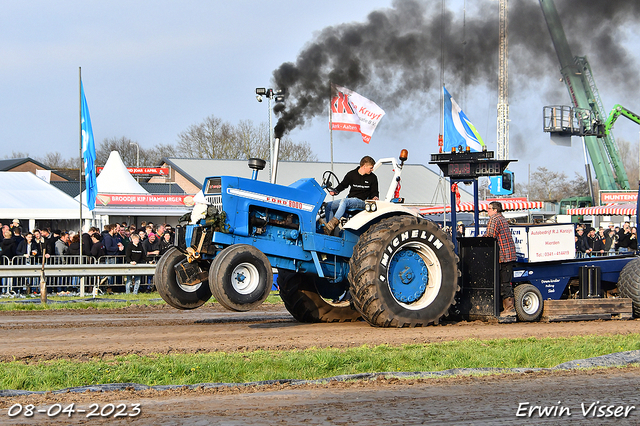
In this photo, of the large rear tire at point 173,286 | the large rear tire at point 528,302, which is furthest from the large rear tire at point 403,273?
the large rear tire at point 173,286

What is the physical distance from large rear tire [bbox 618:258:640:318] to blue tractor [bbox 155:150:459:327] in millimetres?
3244

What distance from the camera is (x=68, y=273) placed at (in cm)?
1631

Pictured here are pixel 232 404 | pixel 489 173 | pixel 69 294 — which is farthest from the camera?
pixel 69 294

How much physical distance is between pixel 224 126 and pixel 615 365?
57055 mm

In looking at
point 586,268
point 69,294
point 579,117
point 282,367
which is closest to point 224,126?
point 579,117

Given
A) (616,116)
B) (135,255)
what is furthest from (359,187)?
(616,116)

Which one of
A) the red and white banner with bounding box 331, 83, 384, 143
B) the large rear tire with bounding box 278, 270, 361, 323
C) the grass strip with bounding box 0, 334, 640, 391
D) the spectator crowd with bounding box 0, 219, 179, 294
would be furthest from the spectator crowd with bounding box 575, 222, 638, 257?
the grass strip with bounding box 0, 334, 640, 391

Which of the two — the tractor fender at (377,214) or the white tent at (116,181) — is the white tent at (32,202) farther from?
the tractor fender at (377,214)

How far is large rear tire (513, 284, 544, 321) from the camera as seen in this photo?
10562 mm

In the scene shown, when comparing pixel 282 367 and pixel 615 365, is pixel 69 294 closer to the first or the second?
pixel 282 367

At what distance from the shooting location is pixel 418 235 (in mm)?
9789

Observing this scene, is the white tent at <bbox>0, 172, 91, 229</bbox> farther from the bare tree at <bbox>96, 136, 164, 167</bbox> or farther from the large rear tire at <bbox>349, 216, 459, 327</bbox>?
the bare tree at <bbox>96, 136, 164, 167</bbox>

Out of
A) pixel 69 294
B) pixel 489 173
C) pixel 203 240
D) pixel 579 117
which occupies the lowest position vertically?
pixel 69 294

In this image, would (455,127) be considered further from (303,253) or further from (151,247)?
(303,253)
